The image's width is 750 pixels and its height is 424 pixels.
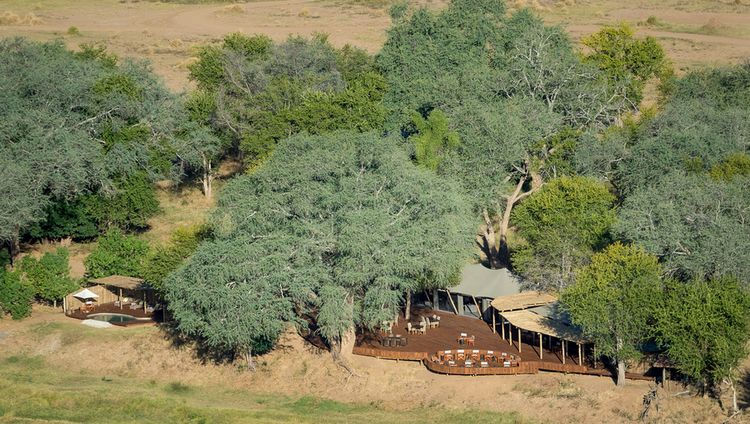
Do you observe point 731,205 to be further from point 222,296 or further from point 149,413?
point 149,413

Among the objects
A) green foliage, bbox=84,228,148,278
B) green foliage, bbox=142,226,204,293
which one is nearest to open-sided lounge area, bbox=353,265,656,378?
green foliage, bbox=142,226,204,293

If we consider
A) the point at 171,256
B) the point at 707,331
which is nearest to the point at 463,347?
the point at 707,331

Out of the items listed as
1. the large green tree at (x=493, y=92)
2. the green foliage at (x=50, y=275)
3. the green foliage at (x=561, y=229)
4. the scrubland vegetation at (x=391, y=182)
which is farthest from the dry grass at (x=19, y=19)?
the green foliage at (x=561, y=229)

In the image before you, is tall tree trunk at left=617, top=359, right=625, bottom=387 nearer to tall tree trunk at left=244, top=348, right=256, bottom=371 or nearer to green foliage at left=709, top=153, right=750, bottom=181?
green foliage at left=709, top=153, right=750, bottom=181

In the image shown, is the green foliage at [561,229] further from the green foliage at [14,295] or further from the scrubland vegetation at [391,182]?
the green foliage at [14,295]

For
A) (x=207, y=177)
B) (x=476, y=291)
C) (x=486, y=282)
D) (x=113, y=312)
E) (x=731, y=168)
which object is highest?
(x=731, y=168)

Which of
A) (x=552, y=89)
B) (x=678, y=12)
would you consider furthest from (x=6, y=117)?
(x=678, y=12)

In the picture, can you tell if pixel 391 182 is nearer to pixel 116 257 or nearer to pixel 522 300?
pixel 522 300

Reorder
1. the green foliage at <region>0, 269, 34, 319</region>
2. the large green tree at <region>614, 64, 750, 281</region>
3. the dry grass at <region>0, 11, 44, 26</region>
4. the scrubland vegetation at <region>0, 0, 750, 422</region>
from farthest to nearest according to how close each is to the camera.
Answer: the dry grass at <region>0, 11, 44, 26</region>, the green foliage at <region>0, 269, 34, 319</region>, the scrubland vegetation at <region>0, 0, 750, 422</region>, the large green tree at <region>614, 64, 750, 281</region>
